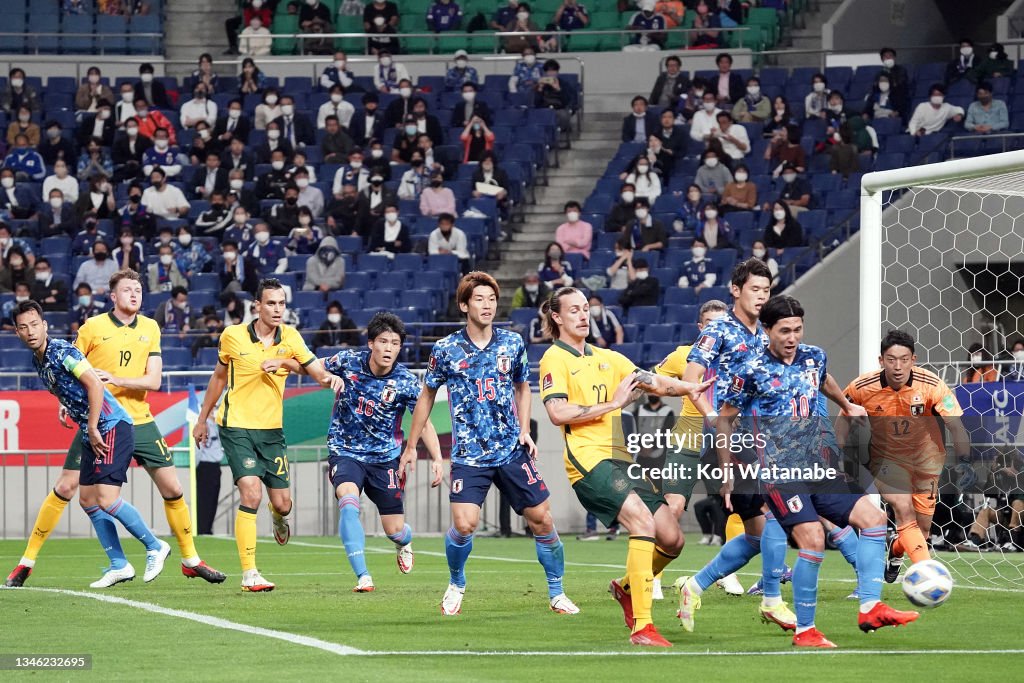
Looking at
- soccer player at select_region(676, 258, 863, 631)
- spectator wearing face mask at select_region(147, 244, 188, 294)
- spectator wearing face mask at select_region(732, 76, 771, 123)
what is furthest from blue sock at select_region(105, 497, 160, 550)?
spectator wearing face mask at select_region(732, 76, 771, 123)

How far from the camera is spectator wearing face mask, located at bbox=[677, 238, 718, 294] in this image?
73.9ft

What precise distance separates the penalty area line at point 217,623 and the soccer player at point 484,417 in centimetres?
141

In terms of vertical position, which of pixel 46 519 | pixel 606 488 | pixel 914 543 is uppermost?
pixel 606 488

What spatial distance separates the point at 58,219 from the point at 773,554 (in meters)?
18.4

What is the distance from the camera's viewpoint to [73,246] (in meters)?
24.7

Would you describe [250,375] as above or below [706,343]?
below

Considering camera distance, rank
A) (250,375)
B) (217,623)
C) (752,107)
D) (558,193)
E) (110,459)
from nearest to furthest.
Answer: (217,623)
(110,459)
(250,375)
(752,107)
(558,193)

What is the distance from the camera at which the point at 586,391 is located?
9.50 metres

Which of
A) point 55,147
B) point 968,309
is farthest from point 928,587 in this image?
point 55,147

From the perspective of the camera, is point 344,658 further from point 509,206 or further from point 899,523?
point 509,206

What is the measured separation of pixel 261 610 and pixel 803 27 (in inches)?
847

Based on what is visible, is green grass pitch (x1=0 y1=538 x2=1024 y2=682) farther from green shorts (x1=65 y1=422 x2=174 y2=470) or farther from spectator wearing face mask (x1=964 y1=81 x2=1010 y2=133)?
spectator wearing face mask (x1=964 y1=81 x2=1010 y2=133)

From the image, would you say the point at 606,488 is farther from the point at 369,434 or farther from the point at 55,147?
the point at 55,147

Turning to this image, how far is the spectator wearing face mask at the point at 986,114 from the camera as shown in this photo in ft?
79.0
